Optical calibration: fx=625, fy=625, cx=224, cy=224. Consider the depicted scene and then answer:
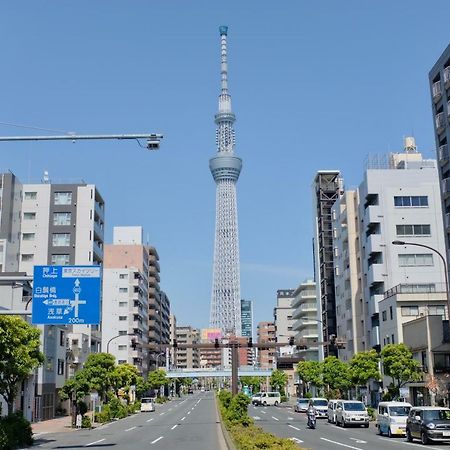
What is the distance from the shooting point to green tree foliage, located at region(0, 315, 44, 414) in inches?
1241

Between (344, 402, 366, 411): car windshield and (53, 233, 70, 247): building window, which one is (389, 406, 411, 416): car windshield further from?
(53, 233, 70, 247): building window

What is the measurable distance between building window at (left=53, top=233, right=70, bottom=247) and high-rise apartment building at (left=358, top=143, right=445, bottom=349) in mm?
42871

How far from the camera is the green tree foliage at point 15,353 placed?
31531mm

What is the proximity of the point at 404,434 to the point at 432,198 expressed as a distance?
4313 centimetres

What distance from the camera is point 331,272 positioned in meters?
105

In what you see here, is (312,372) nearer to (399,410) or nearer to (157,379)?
(157,379)

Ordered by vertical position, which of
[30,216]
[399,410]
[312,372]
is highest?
[30,216]

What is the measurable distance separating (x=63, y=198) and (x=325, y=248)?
44110mm

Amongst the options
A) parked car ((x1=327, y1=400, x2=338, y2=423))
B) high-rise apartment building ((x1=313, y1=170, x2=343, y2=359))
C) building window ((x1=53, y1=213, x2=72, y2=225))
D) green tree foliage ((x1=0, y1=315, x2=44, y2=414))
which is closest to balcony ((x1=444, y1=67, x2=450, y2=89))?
parked car ((x1=327, y1=400, x2=338, y2=423))

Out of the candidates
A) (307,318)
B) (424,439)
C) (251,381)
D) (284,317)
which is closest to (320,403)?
(424,439)

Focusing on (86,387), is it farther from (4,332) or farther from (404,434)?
(404,434)

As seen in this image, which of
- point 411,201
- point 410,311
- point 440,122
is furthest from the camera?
point 411,201

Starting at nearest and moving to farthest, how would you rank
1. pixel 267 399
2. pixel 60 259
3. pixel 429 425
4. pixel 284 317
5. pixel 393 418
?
1. pixel 429 425
2. pixel 393 418
3. pixel 60 259
4. pixel 267 399
5. pixel 284 317

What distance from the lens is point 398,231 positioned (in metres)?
74.1
